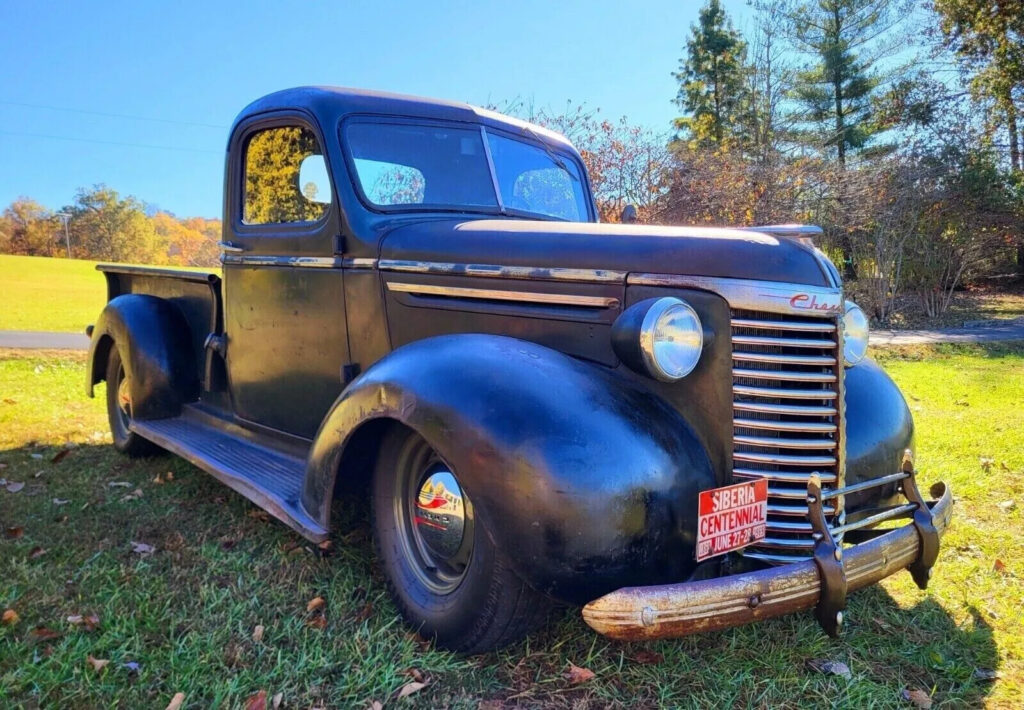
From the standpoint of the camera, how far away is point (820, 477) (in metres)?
2.20

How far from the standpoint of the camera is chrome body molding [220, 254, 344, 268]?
3.24 m

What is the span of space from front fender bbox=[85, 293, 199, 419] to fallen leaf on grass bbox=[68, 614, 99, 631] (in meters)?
1.85

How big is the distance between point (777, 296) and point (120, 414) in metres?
4.48

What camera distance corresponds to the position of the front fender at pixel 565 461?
1917 mm

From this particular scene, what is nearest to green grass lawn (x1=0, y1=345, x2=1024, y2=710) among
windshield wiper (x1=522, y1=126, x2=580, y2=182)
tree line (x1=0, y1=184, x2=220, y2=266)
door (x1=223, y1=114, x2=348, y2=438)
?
door (x1=223, y1=114, x2=348, y2=438)

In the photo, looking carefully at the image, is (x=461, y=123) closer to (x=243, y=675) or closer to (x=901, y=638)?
(x=243, y=675)

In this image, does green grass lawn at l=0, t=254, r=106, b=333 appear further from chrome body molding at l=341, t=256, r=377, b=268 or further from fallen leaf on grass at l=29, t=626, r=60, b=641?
fallen leaf on grass at l=29, t=626, r=60, b=641

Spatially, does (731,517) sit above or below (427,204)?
below

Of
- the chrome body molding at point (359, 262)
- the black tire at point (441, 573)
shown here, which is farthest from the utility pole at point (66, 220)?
the black tire at point (441, 573)

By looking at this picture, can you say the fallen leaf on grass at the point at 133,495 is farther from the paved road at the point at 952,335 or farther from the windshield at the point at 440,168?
the paved road at the point at 952,335

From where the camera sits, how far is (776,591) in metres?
1.89

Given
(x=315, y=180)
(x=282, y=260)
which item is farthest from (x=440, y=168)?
(x=282, y=260)

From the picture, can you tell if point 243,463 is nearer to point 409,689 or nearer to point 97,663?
point 97,663

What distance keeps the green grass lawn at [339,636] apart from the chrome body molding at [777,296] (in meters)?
1.19
